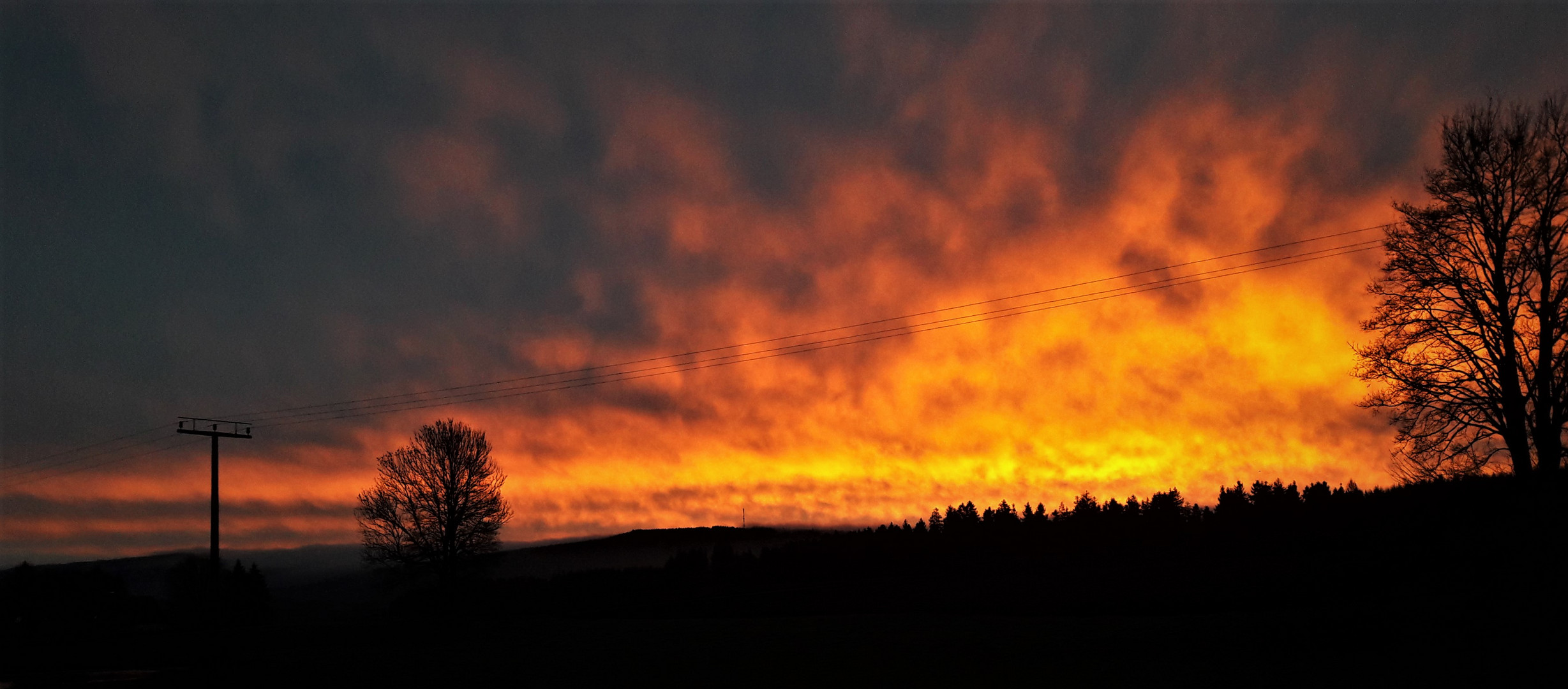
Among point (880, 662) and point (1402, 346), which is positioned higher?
point (1402, 346)

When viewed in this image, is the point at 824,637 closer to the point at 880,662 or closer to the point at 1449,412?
the point at 880,662

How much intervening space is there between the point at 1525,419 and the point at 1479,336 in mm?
2810

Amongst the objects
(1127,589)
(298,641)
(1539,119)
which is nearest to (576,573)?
(298,641)

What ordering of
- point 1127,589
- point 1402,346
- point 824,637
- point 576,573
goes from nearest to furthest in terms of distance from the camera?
point 1402,346 < point 824,637 < point 1127,589 < point 576,573

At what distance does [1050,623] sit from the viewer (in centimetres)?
2978

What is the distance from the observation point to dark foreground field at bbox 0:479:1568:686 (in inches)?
785

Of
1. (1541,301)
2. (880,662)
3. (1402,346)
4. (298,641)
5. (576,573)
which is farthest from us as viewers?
(576,573)

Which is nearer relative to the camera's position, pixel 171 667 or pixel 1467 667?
pixel 1467 667

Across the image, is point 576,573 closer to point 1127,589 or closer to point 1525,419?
point 1127,589

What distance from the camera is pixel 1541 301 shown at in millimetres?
25734

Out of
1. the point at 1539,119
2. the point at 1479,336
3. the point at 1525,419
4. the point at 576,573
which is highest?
the point at 1539,119

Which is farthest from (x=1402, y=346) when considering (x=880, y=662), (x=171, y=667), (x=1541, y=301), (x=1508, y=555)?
(x=171, y=667)

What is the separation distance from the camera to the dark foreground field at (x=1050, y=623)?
1994 centimetres

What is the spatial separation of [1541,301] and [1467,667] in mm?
15360
